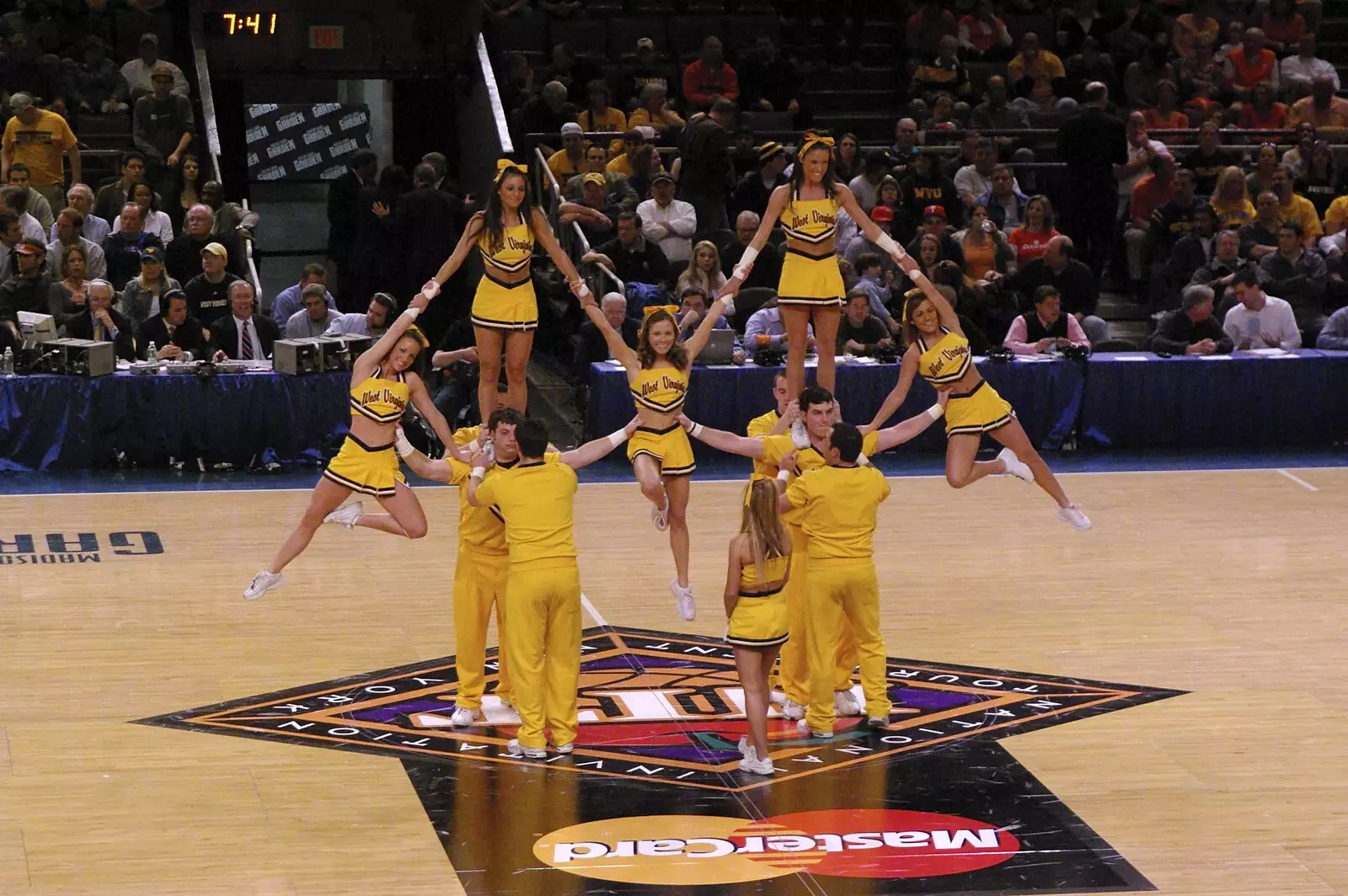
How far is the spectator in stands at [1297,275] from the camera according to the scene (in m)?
16.0

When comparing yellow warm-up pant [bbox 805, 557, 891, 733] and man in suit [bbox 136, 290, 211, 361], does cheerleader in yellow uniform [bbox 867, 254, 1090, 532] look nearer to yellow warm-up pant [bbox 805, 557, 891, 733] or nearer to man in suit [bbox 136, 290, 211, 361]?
yellow warm-up pant [bbox 805, 557, 891, 733]

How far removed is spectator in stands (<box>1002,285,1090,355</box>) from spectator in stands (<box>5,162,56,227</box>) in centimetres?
760

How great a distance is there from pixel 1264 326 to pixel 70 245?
928 cm

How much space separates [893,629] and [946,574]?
121 centimetres

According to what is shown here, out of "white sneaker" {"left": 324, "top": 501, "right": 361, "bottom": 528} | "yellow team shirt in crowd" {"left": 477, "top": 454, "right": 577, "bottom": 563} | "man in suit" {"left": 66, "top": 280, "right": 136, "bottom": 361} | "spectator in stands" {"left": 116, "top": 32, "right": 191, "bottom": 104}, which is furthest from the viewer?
"spectator in stands" {"left": 116, "top": 32, "right": 191, "bottom": 104}

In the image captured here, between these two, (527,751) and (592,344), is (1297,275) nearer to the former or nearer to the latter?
(592,344)

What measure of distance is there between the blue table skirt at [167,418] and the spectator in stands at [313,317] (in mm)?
507

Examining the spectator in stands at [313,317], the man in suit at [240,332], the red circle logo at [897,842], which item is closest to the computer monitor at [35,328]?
the man in suit at [240,332]

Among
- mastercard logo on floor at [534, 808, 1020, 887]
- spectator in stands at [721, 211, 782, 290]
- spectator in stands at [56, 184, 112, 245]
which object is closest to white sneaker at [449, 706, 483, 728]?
mastercard logo on floor at [534, 808, 1020, 887]

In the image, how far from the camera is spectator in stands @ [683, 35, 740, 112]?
707 inches

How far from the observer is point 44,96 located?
17.0 meters

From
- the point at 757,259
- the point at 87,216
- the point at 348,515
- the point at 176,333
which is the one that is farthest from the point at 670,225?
the point at 348,515

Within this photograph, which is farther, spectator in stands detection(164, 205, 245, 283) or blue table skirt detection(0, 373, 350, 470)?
spectator in stands detection(164, 205, 245, 283)

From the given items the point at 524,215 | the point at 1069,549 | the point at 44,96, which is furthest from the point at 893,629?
the point at 44,96
